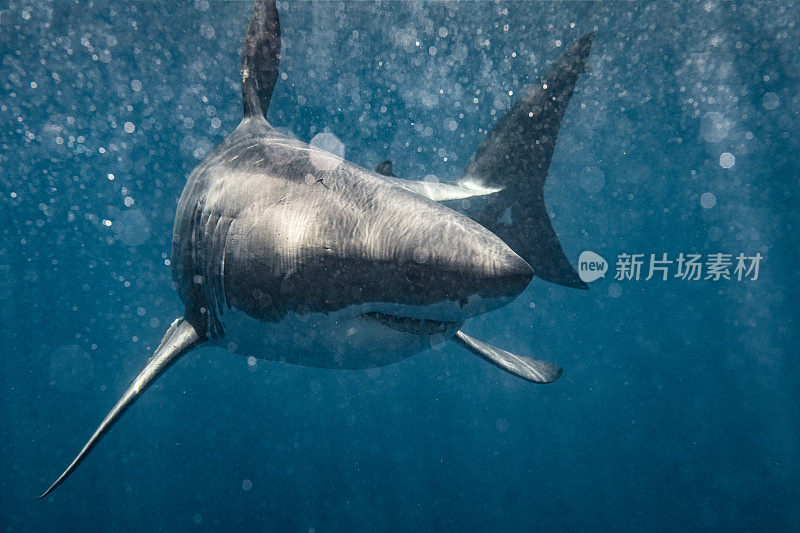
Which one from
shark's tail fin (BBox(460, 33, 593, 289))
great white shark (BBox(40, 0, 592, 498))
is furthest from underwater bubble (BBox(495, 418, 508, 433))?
great white shark (BBox(40, 0, 592, 498))

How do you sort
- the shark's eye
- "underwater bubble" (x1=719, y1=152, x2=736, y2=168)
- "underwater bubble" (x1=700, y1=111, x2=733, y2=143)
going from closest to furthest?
the shark's eye → "underwater bubble" (x1=700, y1=111, x2=733, y2=143) → "underwater bubble" (x1=719, y1=152, x2=736, y2=168)

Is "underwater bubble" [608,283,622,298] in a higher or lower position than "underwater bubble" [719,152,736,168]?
lower

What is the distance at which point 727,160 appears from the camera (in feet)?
64.4

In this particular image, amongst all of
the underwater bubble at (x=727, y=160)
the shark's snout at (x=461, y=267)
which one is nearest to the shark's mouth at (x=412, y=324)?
the shark's snout at (x=461, y=267)

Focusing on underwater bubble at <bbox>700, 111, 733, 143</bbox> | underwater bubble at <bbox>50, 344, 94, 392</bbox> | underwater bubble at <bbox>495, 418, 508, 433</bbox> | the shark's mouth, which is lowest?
underwater bubble at <bbox>50, 344, 94, 392</bbox>

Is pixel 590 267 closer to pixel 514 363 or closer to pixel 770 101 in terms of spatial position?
pixel 770 101

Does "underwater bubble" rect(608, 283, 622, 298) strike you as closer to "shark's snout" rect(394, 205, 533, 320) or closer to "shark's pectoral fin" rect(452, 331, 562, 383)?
"shark's pectoral fin" rect(452, 331, 562, 383)

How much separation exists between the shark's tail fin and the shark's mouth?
110 inches

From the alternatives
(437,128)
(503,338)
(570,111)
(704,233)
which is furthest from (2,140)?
(704,233)

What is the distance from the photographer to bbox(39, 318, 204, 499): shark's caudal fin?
246 centimetres

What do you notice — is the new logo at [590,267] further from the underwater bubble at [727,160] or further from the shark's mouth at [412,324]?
the shark's mouth at [412,324]

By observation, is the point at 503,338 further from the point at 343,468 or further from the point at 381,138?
the point at 381,138

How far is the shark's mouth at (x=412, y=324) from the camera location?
6.13ft

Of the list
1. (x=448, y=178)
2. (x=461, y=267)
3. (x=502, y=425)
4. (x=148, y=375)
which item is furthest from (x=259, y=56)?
(x=502, y=425)
